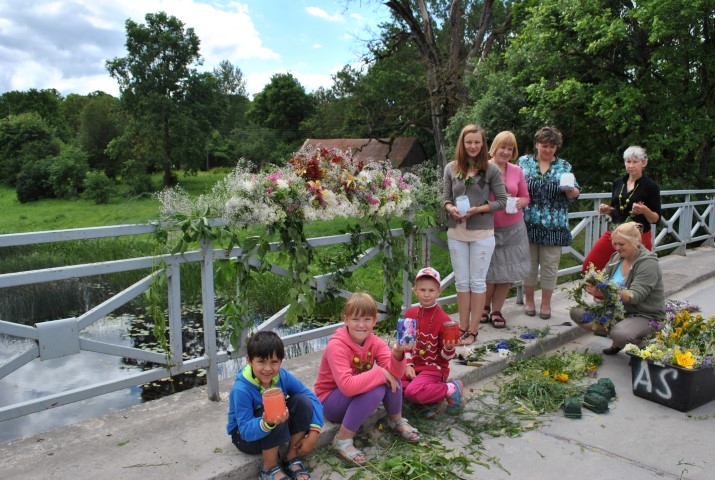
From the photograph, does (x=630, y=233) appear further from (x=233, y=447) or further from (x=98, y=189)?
(x=98, y=189)

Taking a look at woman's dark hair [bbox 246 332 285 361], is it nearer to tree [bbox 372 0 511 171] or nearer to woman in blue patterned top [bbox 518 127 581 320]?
woman in blue patterned top [bbox 518 127 581 320]

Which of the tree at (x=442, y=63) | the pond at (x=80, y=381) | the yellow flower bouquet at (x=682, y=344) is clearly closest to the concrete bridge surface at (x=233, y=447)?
the yellow flower bouquet at (x=682, y=344)

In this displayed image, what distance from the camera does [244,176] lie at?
11.6ft

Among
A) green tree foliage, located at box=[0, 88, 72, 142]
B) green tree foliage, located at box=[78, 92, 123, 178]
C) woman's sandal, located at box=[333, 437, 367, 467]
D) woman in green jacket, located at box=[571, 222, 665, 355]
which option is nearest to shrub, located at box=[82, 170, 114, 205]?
green tree foliage, located at box=[78, 92, 123, 178]

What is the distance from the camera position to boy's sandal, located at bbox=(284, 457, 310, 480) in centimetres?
274

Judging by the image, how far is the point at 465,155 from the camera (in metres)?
4.39

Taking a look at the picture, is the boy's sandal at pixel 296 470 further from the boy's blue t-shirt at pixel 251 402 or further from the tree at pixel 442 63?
the tree at pixel 442 63

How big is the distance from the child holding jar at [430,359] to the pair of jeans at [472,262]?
3.28 ft

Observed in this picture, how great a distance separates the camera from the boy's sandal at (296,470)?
2.74 m

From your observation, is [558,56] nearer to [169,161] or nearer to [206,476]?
[206,476]

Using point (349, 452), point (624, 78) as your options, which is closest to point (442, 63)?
point (624, 78)

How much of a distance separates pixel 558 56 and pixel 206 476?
1370cm

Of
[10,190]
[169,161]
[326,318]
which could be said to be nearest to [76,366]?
[326,318]

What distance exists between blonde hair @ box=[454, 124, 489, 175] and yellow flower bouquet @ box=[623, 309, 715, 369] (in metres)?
1.64
